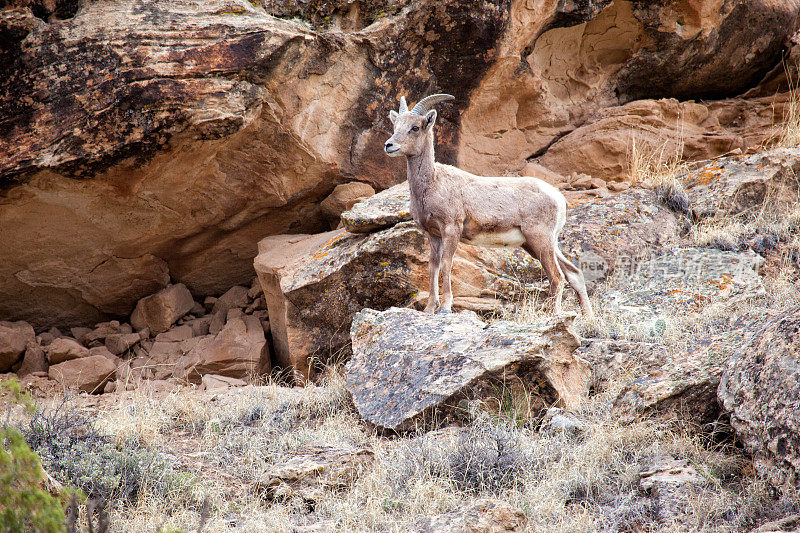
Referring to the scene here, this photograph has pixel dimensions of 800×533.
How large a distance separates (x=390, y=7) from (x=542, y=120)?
11.2 ft

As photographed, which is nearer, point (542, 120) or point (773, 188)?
point (773, 188)

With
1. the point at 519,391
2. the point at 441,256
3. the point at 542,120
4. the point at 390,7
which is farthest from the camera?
the point at 542,120

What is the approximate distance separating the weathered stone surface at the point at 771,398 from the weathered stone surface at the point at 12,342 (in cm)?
855

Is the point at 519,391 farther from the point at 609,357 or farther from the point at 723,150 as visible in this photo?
the point at 723,150

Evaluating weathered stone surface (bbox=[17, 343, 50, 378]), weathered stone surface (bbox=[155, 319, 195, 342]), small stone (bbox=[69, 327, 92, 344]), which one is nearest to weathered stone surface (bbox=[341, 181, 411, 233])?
weathered stone surface (bbox=[155, 319, 195, 342])

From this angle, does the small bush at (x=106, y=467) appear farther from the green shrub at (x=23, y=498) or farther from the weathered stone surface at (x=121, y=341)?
the weathered stone surface at (x=121, y=341)

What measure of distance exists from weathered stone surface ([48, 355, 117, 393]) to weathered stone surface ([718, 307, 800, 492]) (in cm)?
728

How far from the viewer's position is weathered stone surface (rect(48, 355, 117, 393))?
337 inches

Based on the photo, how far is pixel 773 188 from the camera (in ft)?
30.8

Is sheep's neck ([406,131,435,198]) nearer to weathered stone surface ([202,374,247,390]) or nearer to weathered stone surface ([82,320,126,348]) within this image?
weathered stone surface ([202,374,247,390])

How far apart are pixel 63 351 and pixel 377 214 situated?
183 inches

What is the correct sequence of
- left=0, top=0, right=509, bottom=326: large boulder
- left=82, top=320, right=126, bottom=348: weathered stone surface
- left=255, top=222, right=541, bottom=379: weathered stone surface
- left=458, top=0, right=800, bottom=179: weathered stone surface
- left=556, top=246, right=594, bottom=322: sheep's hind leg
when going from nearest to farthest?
left=556, top=246, right=594, bottom=322: sheep's hind leg, left=0, top=0, right=509, bottom=326: large boulder, left=255, top=222, right=541, bottom=379: weathered stone surface, left=82, top=320, right=126, bottom=348: weathered stone surface, left=458, top=0, right=800, bottom=179: weathered stone surface

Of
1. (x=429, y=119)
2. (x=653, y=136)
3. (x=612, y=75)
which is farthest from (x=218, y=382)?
(x=612, y=75)

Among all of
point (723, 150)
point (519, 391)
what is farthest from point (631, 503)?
point (723, 150)
